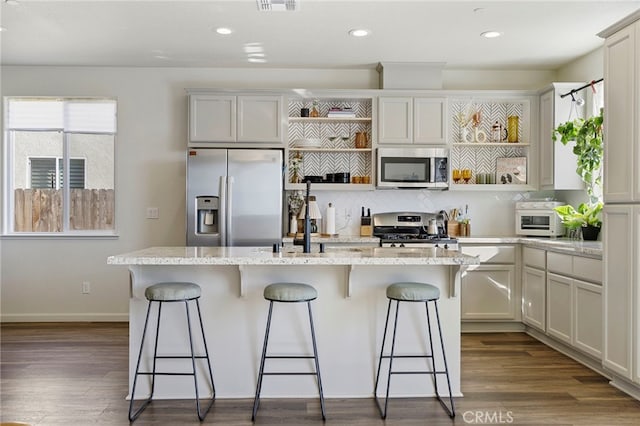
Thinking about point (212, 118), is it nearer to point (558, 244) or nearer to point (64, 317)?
point (64, 317)

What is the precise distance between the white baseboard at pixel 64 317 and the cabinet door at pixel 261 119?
2.40m

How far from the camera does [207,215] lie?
463cm

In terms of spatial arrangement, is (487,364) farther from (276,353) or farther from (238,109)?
(238,109)

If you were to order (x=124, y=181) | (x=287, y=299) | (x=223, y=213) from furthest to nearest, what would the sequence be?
(x=124, y=181)
(x=223, y=213)
(x=287, y=299)

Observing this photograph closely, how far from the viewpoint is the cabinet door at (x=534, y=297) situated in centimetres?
428

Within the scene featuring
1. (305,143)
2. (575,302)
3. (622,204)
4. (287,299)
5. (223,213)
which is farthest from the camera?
(305,143)

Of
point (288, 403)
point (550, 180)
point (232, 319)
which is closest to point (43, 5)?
point (232, 319)

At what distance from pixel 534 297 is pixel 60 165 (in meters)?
5.06

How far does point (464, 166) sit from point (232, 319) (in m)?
3.30

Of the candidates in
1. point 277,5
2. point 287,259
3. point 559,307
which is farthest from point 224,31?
point 559,307

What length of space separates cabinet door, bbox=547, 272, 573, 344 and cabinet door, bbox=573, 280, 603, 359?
0.29 feet

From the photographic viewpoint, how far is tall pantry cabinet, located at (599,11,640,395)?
296 centimetres

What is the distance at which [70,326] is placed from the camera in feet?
16.0

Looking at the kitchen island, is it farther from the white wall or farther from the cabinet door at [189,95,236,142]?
the white wall
